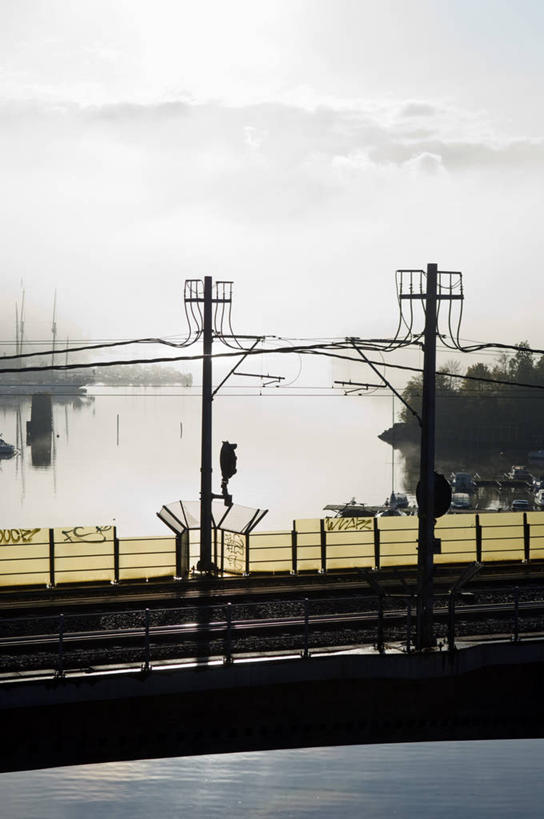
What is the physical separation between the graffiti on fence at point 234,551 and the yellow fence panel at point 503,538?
7.45 metres

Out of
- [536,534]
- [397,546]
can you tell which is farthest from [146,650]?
[536,534]

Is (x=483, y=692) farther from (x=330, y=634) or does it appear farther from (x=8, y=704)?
(x=8, y=704)

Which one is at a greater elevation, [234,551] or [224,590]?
[234,551]

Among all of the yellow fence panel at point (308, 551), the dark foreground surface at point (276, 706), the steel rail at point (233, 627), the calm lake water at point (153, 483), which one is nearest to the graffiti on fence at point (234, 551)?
the yellow fence panel at point (308, 551)

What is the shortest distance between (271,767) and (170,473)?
120226 mm

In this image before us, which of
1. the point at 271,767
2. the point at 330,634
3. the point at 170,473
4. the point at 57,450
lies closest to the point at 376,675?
the point at 330,634

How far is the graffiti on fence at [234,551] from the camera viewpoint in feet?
88.4

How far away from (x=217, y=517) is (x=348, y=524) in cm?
455

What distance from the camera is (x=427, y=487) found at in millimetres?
18984

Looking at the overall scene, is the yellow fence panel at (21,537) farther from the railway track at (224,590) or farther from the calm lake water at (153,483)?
the calm lake water at (153,483)

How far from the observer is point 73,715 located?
52.7 feet

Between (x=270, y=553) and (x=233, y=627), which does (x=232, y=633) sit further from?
(x=270, y=553)

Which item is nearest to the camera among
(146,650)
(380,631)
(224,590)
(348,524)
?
(146,650)

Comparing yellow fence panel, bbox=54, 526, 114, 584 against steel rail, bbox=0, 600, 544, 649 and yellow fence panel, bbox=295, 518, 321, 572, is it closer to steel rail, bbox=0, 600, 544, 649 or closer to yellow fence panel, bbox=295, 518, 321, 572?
steel rail, bbox=0, 600, 544, 649
